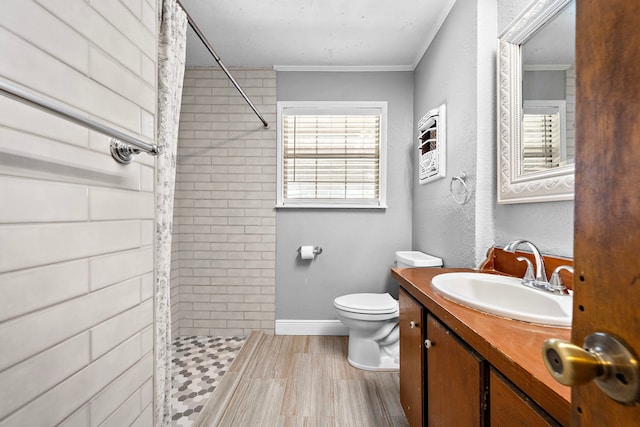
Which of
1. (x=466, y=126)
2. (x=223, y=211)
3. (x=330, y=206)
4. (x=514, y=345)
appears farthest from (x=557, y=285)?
(x=223, y=211)

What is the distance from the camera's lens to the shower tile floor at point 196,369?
1.57m

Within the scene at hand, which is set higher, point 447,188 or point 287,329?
point 447,188

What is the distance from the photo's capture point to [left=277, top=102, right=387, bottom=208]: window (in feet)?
8.39

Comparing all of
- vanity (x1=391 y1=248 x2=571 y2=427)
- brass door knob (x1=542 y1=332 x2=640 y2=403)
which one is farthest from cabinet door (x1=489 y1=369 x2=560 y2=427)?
brass door knob (x1=542 y1=332 x2=640 y2=403)

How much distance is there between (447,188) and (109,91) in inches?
69.8

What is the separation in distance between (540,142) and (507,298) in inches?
26.7

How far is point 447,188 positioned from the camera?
1806 mm

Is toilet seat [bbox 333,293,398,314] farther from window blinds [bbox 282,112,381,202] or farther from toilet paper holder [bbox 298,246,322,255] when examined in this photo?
window blinds [bbox 282,112,381,202]

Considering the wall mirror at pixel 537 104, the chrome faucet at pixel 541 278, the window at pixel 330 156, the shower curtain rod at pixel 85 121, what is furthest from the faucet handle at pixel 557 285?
the window at pixel 330 156

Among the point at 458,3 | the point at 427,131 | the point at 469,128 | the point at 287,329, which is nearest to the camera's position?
the point at 469,128

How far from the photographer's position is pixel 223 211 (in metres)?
2.53

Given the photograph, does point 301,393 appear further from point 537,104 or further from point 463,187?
point 537,104

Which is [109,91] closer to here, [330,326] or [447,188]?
[447,188]

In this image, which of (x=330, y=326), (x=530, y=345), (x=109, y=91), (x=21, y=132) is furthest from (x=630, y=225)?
(x=330, y=326)
